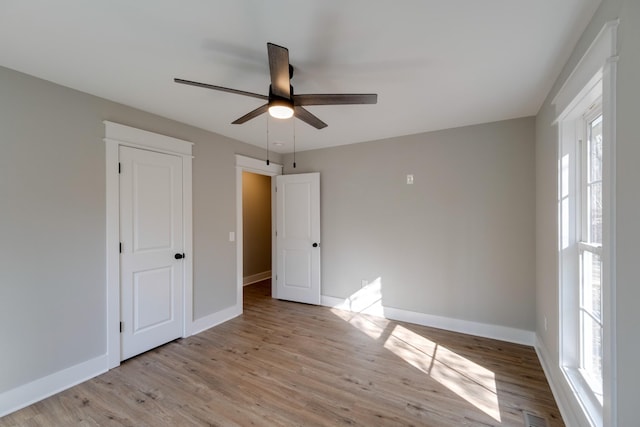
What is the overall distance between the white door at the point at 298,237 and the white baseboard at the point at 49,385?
246 cm

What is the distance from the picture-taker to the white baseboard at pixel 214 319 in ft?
10.6

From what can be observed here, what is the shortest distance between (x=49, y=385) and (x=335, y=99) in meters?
3.08

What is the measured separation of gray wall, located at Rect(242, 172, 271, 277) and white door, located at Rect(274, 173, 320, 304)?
139cm

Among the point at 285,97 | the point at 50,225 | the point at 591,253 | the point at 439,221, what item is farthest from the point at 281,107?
the point at 439,221

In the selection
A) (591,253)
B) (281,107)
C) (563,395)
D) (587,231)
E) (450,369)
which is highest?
(281,107)

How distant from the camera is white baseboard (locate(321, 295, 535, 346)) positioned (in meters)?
2.94

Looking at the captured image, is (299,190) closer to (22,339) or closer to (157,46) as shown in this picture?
(157,46)

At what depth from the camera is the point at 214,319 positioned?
11.3 feet

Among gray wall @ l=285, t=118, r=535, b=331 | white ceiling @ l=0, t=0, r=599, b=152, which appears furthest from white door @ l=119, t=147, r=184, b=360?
gray wall @ l=285, t=118, r=535, b=331

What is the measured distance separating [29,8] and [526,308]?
4557 mm

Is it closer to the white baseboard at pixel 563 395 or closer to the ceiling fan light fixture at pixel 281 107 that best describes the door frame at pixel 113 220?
the ceiling fan light fixture at pixel 281 107

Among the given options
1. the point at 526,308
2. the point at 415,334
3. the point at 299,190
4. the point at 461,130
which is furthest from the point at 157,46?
the point at 526,308

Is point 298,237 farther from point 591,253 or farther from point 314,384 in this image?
point 591,253

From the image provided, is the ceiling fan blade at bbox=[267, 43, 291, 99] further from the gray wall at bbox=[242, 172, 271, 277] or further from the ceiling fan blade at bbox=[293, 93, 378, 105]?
the gray wall at bbox=[242, 172, 271, 277]
